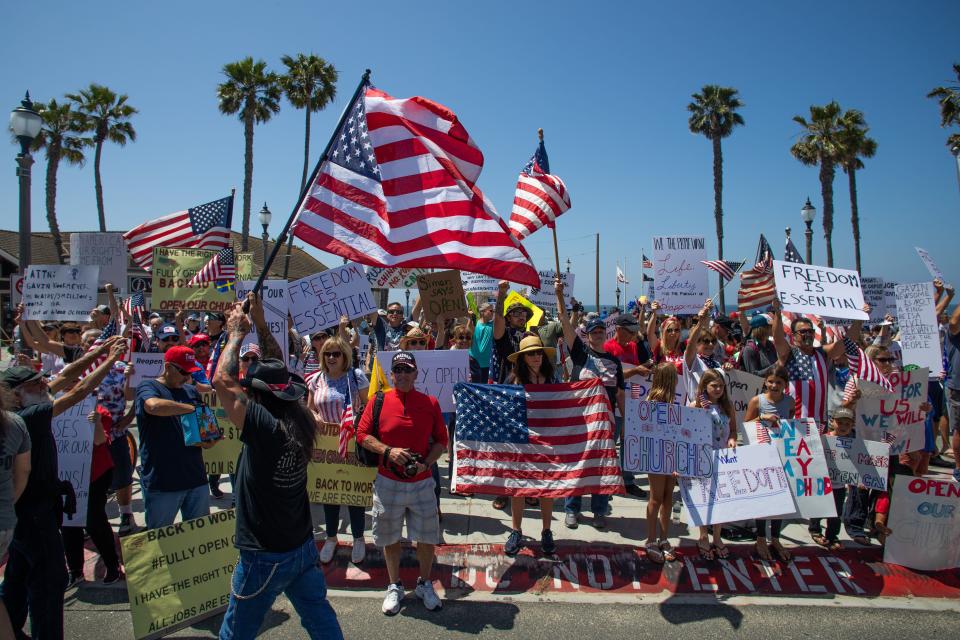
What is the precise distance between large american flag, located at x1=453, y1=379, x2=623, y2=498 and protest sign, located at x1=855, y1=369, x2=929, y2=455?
8.30ft

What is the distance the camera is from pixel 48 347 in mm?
6262

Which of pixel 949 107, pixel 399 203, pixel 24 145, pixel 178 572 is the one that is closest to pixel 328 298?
pixel 399 203

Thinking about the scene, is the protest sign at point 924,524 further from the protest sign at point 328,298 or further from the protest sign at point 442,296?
the protest sign at point 328,298

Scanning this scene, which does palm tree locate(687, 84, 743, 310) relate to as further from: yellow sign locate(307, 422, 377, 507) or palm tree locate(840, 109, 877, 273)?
yellow sign locate(307, 422, 377, 507)

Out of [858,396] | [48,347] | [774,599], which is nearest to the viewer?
[774,599]

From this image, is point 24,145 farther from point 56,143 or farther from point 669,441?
point 56,143

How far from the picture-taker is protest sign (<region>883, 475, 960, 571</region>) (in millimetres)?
4926

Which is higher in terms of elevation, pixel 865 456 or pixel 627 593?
pixel 865 456

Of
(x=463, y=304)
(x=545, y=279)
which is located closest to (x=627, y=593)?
(x=463, y=304)

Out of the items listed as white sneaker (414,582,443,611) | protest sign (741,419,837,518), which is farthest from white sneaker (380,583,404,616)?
protest sign (741,419,837,518)

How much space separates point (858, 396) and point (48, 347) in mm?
8458

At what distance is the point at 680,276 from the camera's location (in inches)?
340

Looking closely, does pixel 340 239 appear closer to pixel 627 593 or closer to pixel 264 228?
pixel 627 593

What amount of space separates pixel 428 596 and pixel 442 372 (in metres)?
2.56
